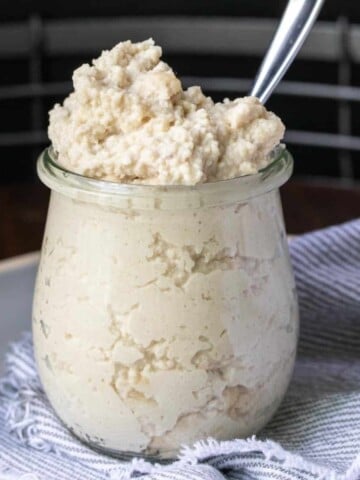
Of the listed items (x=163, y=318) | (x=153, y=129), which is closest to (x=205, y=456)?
(x=163, y=318)

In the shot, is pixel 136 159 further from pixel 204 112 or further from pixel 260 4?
pixel 260 4

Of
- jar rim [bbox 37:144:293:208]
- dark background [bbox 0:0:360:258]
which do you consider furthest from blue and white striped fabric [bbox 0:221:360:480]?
dark background [bbox 0:0:360:258]

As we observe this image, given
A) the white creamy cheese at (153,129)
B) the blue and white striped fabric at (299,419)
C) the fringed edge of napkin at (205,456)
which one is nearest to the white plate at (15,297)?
the blue and white striped fabric at (299,419)

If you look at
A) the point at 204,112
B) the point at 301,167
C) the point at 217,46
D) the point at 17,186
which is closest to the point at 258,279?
the point at 204,112

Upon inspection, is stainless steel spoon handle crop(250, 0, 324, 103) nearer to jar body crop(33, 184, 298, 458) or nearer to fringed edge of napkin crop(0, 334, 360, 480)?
jar body crop(33, 184, 298, 458)

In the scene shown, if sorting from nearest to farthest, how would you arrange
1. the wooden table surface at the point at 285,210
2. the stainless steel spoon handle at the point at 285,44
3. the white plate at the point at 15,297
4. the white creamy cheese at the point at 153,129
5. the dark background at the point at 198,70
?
the white creamy cheese at the point at 153,129 < the stainless steel spoon handle at the point at 285,44 < the white plate at the point at 15,297 < the wooden table surface at the point at 285,210 < the dark background at the point at 198,70

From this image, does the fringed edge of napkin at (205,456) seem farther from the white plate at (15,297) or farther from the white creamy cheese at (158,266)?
the white plate at (15,297)
